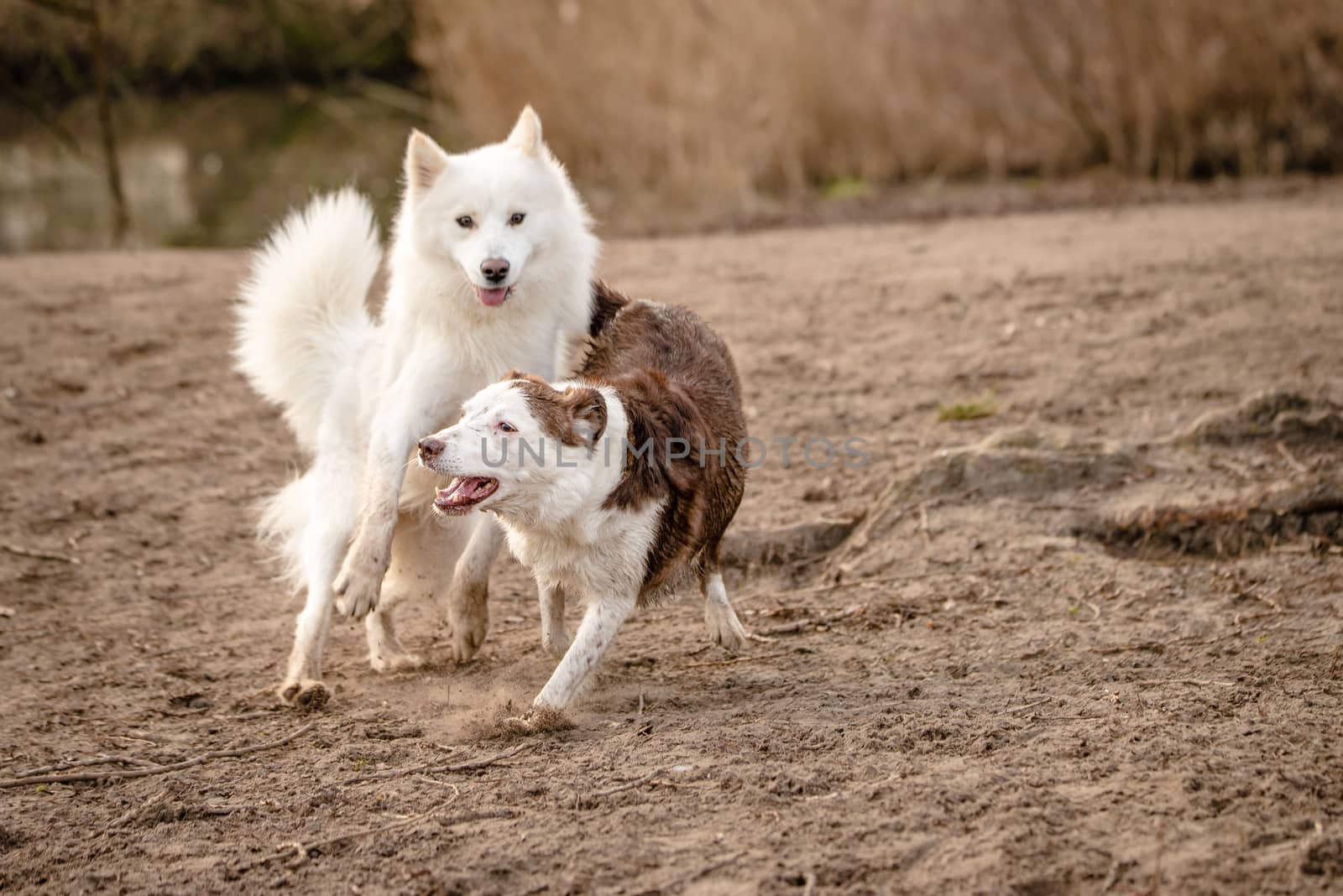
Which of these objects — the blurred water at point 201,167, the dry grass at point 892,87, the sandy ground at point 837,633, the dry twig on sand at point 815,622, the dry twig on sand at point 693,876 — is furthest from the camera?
the blurred water at point 201,167

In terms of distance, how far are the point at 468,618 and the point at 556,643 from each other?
1.43 ft

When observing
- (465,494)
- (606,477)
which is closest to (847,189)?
(606,477)

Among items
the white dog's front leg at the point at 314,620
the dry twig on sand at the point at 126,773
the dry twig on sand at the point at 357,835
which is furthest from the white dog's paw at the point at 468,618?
the dry twig on sand at the point at 357,835

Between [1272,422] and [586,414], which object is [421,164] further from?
[1272,422]

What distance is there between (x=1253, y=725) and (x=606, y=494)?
2015 millimetres

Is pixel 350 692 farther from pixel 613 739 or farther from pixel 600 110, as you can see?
pixel 600 110

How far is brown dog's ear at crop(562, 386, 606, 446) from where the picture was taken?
4289 mm

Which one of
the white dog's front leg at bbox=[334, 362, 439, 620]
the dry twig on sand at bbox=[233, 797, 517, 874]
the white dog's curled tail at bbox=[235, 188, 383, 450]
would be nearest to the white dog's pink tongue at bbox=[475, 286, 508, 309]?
the white dog's front leg at bbox=[334, 362, 439, 620]

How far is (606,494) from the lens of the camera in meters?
4.45

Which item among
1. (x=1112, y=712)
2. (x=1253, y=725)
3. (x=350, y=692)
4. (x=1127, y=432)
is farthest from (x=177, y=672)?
(x=1127, y=432)

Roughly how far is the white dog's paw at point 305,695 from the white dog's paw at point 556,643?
2.60 feet

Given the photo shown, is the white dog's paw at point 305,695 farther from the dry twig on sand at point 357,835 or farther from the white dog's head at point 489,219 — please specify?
the white dog's head at point 489,219

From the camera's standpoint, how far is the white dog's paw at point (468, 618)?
5.15 metres

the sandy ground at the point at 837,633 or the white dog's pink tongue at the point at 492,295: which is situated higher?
the white dog's pink tongue at the point at 492,295
